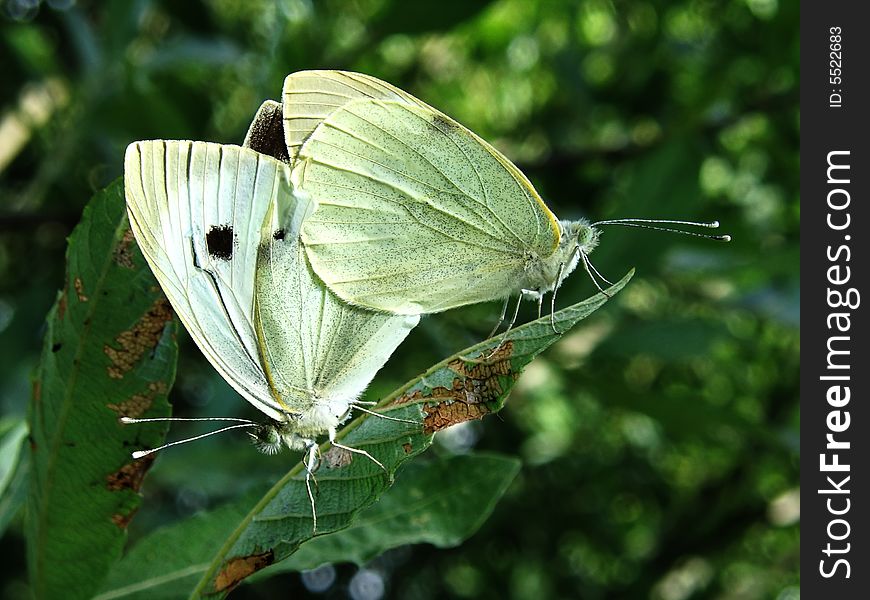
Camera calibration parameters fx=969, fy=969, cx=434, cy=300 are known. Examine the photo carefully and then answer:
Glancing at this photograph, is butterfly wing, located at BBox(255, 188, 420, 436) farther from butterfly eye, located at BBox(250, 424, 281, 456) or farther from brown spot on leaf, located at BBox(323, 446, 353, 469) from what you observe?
brown spot on leaf, located at BBox(323, 446, 353, 469)

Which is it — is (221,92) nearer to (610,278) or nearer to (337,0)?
(337,0)

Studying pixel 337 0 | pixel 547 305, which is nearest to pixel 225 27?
pixel 337 0

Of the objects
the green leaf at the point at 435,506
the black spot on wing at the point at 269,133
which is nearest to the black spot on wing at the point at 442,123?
the black spot on wing at the point at 269,133

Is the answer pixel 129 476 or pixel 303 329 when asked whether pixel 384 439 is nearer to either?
pixel 129 476

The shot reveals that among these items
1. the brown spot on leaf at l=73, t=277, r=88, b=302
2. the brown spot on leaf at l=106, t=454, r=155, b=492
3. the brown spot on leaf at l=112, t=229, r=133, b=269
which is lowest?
the brown spot on leaf at l=106, t=454, r=155, b=492

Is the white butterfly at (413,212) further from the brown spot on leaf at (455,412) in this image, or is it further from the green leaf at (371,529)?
the brown spot on leaf at (455,412)

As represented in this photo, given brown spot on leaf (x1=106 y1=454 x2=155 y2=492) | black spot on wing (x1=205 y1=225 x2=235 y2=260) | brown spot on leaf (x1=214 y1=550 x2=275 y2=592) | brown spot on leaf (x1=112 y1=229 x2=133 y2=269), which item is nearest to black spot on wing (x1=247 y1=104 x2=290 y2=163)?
black spot on wing (x1=205 y1=225 x2=235 y2=260)
